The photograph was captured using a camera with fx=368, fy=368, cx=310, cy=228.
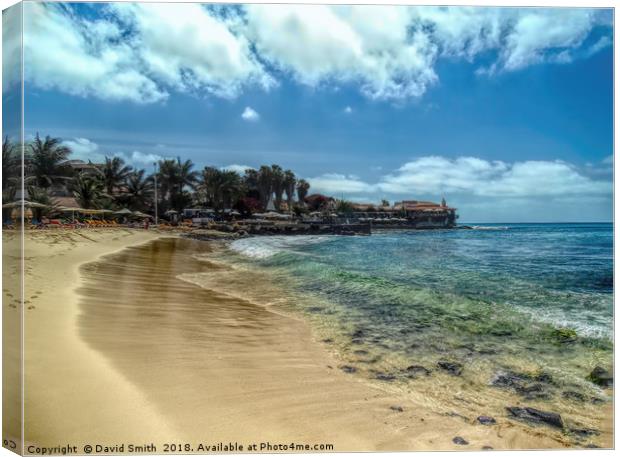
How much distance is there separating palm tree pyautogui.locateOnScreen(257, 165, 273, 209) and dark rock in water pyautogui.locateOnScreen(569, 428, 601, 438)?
2.68m

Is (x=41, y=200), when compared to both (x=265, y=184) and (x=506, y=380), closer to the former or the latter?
(x=265, y=184)

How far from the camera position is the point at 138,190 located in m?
3.48

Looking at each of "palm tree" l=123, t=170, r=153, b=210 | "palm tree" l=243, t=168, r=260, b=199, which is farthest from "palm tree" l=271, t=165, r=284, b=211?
"palm tree" l=123, t=170, r=153, b=210

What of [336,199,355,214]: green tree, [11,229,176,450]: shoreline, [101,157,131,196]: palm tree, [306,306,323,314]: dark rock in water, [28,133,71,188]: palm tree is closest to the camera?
[11,229,176,450]: shoreline

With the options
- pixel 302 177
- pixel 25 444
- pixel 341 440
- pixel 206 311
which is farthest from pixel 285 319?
pixel 25 444

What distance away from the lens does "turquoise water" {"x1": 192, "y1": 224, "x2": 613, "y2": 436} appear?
2533mm

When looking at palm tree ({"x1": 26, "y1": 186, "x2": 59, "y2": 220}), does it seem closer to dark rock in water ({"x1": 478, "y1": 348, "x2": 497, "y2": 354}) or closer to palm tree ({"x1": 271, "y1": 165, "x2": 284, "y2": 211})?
palm tree ({"x1": 271, "y1": 165, "x2": 284, "y2": 211})

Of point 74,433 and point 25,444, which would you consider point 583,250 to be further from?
point 25,444

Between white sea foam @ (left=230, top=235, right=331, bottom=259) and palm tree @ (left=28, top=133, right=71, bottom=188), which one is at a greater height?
palm tree @ (left=28, top=133, right=71, bottom=188)

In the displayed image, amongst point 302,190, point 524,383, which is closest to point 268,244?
point 302,190

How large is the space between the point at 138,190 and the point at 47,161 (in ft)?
3.36

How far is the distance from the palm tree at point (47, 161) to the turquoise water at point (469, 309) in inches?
98.2

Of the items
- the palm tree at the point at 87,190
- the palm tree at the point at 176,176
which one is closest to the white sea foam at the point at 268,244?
the palm tree at the point at 176,176

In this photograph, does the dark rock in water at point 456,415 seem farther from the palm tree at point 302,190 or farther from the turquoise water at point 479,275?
the palm tree at point 302,190
